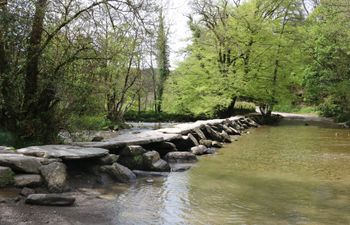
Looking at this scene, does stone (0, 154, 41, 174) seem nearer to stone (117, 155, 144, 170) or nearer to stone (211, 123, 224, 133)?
stone (117, 155, 144, 170)

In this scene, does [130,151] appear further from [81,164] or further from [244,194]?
[244,194]

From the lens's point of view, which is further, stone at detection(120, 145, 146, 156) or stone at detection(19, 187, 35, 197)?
stone at detection(120, 145, 146, 156)

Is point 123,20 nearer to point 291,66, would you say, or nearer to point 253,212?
point 253,212

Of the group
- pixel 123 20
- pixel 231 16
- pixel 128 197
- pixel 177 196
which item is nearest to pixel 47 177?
pixel 128 197

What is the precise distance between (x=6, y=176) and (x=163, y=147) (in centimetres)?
521

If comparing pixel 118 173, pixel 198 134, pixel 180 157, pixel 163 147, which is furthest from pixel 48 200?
pixel 198 134

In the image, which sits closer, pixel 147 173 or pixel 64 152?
pixel 64 152

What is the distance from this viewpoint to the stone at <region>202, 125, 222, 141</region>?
1395cm

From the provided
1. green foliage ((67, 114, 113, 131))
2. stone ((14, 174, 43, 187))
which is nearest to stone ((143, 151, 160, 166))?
green foliage ((67, 114, 113, 131))

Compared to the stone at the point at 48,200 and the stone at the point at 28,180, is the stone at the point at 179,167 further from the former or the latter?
the stone at the point at 48,200

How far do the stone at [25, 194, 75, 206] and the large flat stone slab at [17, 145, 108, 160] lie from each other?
116 centimetres

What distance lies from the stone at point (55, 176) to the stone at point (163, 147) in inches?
156

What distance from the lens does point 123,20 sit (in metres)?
9.73

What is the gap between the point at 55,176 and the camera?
6.11m
